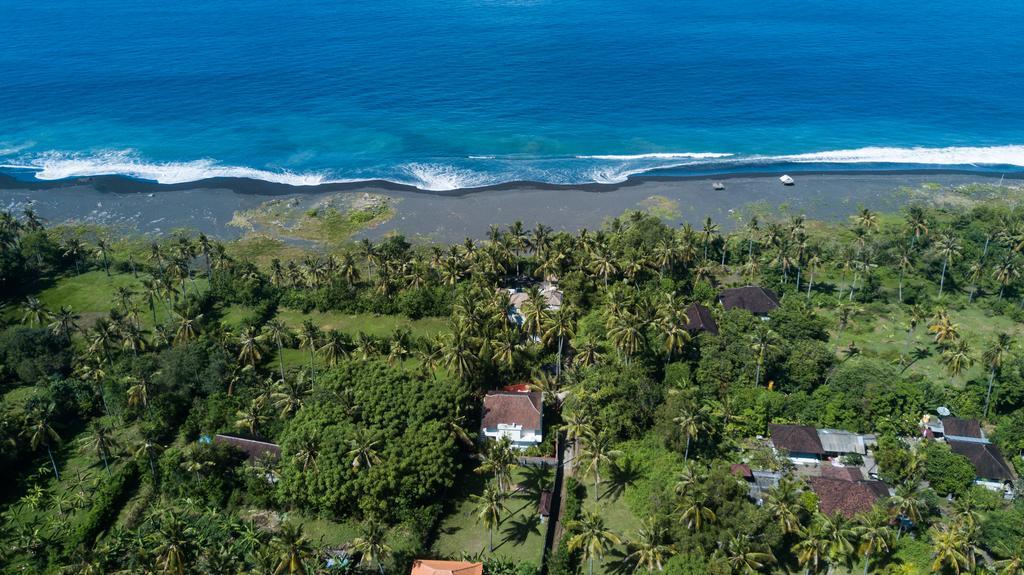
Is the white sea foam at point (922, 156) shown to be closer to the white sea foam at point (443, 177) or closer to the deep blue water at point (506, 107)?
the deep blue water at point (506, 107)

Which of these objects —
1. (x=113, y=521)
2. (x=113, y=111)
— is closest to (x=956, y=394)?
(x=113, y=521)

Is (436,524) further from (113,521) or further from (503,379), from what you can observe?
(113,521)

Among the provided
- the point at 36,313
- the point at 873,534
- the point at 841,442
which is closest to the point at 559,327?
the point at 841,442

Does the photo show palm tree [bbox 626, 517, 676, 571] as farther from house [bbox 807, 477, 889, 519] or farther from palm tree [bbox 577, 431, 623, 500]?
house [bbox 807, 477, 889, 519]

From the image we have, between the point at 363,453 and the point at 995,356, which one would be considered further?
the point at 995,356

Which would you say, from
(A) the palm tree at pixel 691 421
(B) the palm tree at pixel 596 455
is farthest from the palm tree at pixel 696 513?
(A) the palm tree at pixel 691 421

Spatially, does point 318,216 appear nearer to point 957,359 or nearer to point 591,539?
point 591,539

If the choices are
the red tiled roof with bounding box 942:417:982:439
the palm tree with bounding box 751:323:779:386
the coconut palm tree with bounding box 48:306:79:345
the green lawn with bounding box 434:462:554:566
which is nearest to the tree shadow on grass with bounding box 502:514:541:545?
the green lawn with bounding box 434:462:554:566
